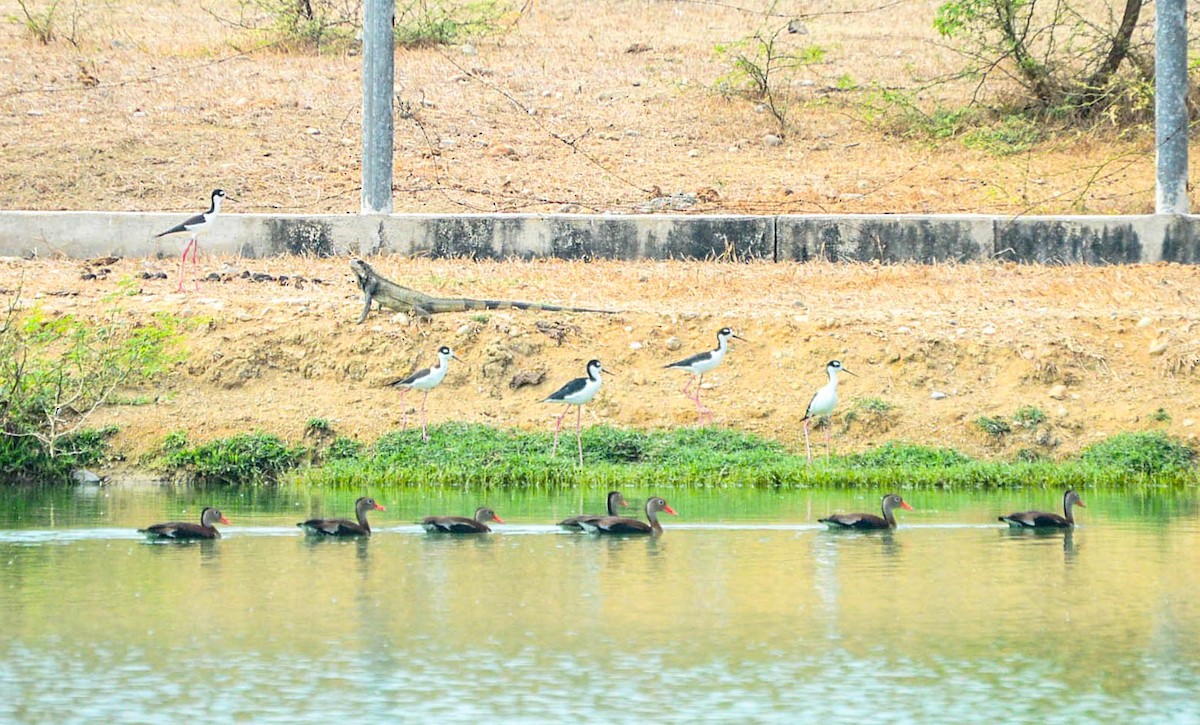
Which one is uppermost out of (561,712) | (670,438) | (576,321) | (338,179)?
(338,179)

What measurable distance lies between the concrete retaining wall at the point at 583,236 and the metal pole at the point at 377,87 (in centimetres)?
64

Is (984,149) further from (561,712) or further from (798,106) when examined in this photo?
(561,712)

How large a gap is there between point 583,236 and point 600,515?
716cm

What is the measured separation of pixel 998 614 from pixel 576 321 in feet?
27.8

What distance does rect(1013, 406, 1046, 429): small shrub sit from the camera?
16781 millimetres

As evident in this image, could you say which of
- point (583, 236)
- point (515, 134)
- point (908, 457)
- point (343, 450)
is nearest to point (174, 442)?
point (343, 450)

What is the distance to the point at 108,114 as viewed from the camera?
26609 millimetres

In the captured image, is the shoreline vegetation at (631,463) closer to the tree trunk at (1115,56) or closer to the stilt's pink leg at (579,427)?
the stilt's pink leg at (579,427)

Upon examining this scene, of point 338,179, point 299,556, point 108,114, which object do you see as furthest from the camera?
point 108,114

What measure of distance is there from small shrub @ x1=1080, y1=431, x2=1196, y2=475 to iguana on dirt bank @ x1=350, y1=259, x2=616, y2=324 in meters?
4.78

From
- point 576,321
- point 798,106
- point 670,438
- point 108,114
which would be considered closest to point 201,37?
point 108,114

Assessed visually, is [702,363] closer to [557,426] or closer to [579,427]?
[579,427]

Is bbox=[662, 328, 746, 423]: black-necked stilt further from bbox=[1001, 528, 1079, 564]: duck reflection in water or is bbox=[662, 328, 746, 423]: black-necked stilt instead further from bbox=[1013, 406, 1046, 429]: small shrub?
bbox=[1001, 528, 1079, 564]: duck reflection in water

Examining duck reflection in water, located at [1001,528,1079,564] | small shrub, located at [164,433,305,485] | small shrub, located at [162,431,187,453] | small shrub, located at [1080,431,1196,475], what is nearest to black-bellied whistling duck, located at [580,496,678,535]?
duck reflection in water, located at [1001,528,1079,564]
